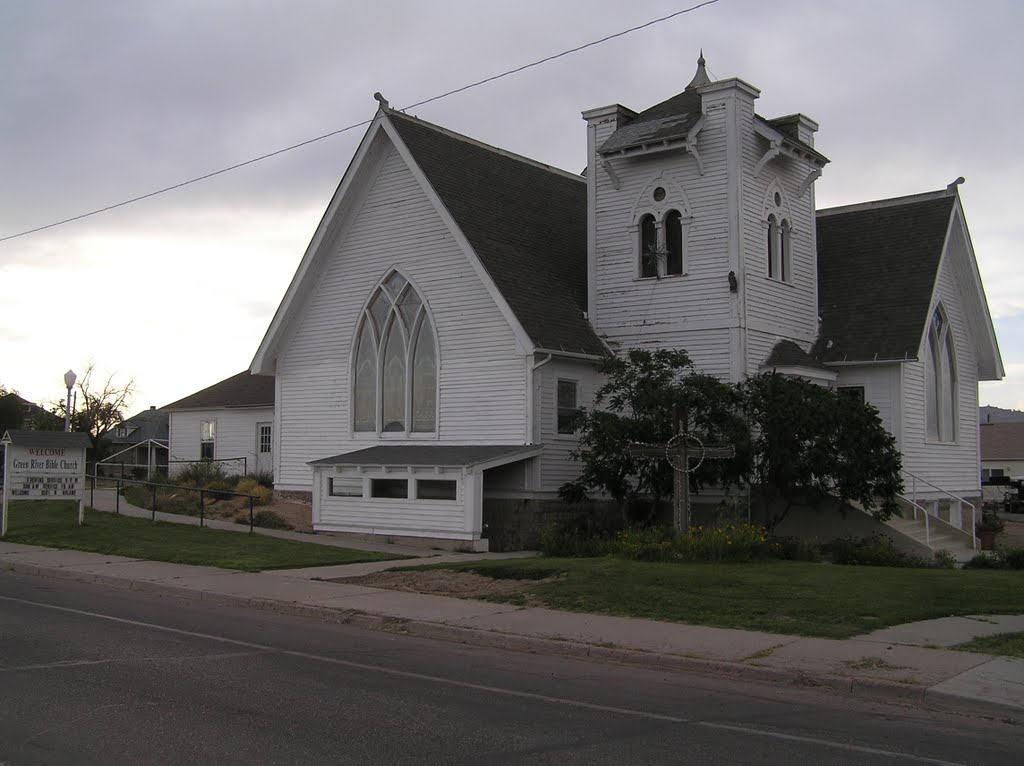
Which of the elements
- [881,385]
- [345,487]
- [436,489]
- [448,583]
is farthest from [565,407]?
[448,583]

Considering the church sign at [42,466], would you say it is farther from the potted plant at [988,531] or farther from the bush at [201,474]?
the potted plant at [988,531]

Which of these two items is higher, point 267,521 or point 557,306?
point 557,306

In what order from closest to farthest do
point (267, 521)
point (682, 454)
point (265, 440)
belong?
point (682, 454)
point (267, 521)
point (265, 440)

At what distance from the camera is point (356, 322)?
89.6ft

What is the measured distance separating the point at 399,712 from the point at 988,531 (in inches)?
888

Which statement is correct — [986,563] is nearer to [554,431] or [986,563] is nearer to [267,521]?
[554,431]

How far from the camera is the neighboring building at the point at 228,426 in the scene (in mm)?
40406

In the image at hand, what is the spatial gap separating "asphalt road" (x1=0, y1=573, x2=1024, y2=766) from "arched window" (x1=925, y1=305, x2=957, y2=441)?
19702mm

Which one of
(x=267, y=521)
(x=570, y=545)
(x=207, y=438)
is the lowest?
(x=570, y=545)

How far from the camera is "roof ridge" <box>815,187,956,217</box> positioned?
28.3 m

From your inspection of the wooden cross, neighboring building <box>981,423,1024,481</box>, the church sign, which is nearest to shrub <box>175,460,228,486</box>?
the church sign

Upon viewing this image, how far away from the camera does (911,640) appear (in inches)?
454

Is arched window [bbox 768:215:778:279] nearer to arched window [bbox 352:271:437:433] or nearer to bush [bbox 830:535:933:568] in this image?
bush [bbox 830:535:933:568]

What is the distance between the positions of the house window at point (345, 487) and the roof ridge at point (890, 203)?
15.3 metres
